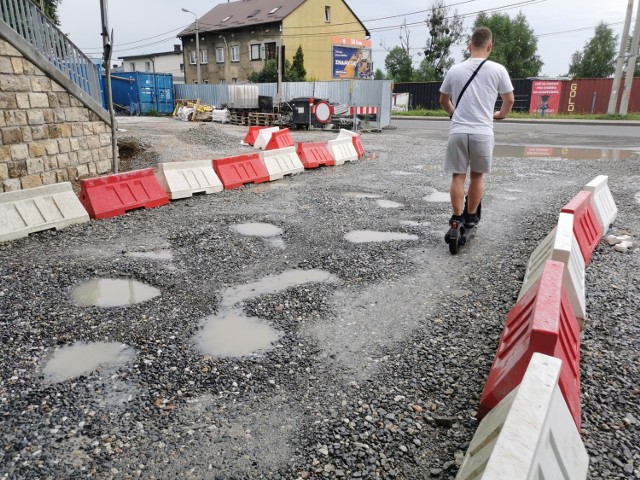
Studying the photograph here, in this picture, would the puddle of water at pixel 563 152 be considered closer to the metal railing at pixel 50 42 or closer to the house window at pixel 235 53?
the metal railing at pixel 50 42

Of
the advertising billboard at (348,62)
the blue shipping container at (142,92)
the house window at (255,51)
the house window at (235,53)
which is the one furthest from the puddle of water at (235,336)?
the house window at (235,53)

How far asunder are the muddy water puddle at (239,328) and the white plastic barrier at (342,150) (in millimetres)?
7930

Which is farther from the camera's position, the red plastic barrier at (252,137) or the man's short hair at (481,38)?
the red plastic barrier at (252,137)

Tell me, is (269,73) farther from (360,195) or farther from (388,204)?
(388,204)

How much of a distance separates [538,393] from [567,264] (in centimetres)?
196

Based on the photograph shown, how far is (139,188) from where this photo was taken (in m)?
7.39

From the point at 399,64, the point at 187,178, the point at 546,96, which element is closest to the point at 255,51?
the point at 399,64

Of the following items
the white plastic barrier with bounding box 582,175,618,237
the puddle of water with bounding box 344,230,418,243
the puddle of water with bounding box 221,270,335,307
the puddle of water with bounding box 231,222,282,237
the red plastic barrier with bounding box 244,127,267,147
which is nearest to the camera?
the puddle of water with bounding box 221,270,335,307

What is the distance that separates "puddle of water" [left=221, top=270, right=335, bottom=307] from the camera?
164 inches

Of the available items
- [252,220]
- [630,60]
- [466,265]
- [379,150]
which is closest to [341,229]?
[252,220]

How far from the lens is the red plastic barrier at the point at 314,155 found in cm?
1104

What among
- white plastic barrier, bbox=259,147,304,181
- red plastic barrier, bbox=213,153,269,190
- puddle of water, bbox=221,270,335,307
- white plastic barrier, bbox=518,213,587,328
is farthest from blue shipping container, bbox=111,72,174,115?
white plastic barrier, bbox=518,213,587,328

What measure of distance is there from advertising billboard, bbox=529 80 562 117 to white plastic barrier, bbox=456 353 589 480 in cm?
3966

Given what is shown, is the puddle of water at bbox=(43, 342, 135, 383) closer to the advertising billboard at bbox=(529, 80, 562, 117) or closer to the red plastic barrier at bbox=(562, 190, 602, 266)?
the red plastic barrier at bbox=(562, 190, 602, 266)
